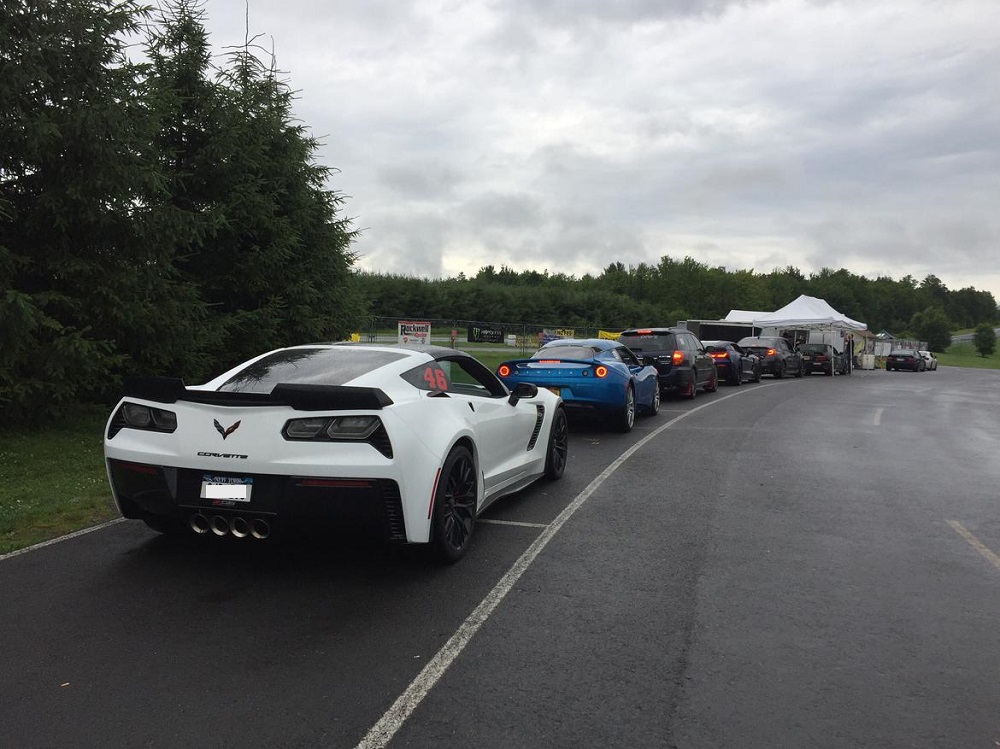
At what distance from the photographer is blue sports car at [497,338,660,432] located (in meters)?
11.5

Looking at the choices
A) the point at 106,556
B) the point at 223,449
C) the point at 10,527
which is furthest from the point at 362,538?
the point at 10,527

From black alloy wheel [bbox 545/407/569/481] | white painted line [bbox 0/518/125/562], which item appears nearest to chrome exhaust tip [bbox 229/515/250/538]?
white painted line [bbox 0/518/125/562]

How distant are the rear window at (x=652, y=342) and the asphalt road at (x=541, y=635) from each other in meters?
10.5

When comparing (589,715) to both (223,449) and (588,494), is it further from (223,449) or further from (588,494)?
(588,494)

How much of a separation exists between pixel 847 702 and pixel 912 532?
342 cm

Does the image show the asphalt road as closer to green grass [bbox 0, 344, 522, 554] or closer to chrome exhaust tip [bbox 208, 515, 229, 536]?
chrome exhaust tip [bbox 208, 515, 229, 536]

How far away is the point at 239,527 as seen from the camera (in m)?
4.50

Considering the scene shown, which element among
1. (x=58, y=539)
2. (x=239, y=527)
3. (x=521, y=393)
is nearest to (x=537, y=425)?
(x=521, y=393)

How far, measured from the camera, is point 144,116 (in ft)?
31.7

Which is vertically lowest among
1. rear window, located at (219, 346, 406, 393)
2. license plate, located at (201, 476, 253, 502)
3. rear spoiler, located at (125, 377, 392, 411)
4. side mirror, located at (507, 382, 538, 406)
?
license plate, located at (201, 476, 253, 502)

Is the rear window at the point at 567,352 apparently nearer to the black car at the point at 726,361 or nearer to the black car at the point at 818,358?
the black car at the point at 726,361

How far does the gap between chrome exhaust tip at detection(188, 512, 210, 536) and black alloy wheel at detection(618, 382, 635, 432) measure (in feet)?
25.9

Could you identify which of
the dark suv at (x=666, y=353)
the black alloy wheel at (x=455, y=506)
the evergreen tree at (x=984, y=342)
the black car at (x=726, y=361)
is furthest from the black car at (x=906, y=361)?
the evergreen tree at (x=984, y=342)

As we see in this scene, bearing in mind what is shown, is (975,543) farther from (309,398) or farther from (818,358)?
(818,358)
